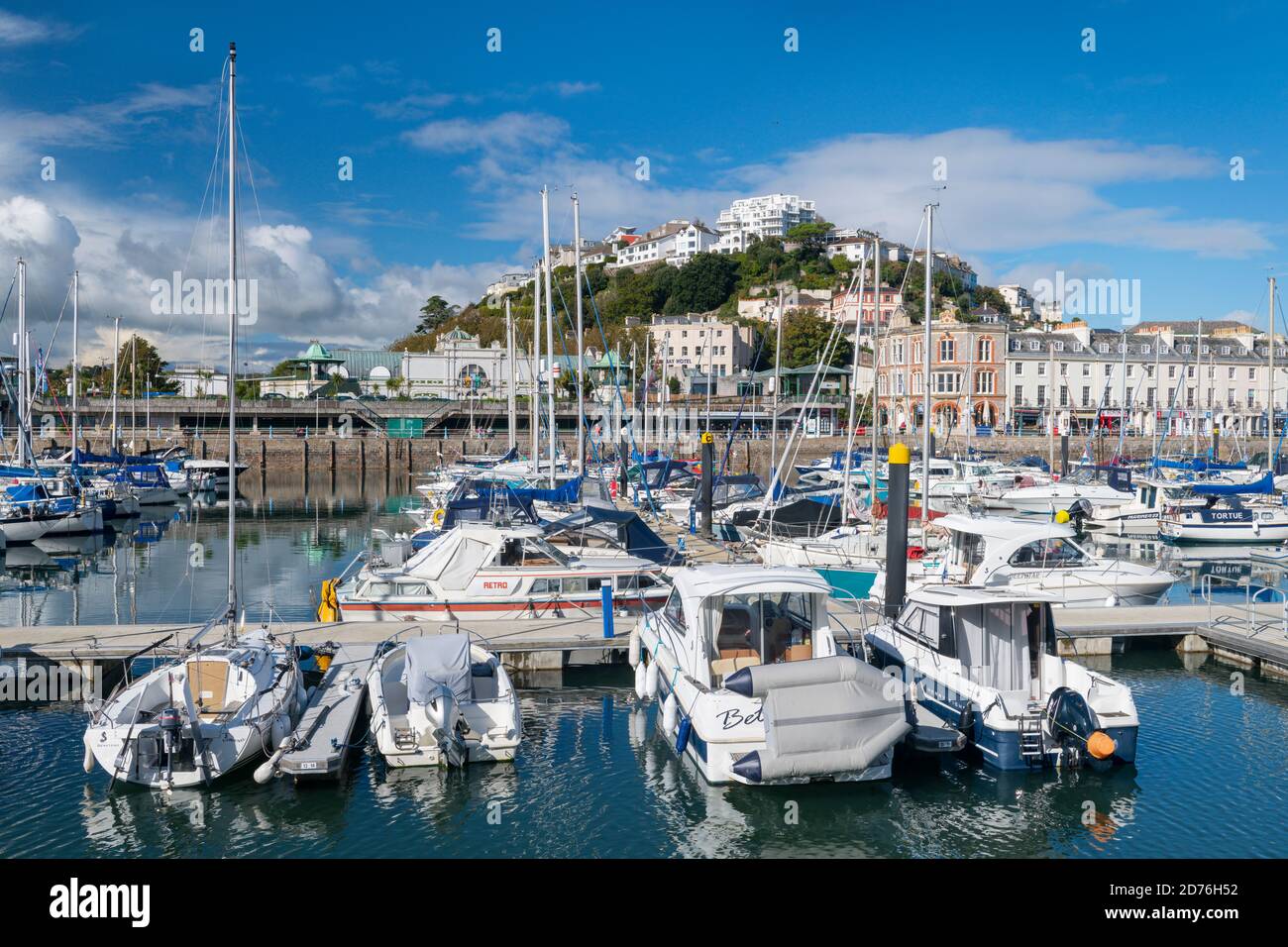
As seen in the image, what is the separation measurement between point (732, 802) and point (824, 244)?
185 m

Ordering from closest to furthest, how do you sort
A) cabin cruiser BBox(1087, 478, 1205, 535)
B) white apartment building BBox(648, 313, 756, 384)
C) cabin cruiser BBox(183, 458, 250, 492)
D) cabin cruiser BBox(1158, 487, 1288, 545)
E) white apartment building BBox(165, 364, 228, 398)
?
1. cabin cruiser BBox(1158, 487, 1288, 545)
2. cabin cruiser BBox(1087, 478, 1205, 535)
3. cabin cruiser BBox(183, 458, 250, 492)
4. white apartment building BBox(165, 364, 228, 398)
5. white apartment building BBox(648, 313, 756, 384)

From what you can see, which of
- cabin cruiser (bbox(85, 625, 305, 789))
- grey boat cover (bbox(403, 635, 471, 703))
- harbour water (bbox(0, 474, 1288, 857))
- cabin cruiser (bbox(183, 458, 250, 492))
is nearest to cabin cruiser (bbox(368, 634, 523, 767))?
grey boat cover (bbox(403, 635, 471, 703))

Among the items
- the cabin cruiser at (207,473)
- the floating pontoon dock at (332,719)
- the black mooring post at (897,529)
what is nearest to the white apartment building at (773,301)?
the cabin cruiser at (207,473)

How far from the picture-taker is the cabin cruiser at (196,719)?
557 inches

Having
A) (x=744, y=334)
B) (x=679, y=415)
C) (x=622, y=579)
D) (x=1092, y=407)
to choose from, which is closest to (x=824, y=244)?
(x=744, y=334)

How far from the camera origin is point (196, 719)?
47.2ft

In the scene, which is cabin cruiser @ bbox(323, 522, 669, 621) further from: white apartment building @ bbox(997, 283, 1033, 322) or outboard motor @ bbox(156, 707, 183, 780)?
white apartment building @ bbox(997, 283, 1033, 322)

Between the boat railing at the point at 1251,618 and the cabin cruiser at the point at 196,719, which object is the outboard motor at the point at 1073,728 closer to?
the boat railing at the point at 1251,618

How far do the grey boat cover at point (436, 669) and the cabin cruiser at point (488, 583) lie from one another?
18.8ft

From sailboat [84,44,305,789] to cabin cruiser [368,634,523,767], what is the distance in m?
1.56

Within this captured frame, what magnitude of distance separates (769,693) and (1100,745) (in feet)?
16.4

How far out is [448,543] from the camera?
22.2 meters

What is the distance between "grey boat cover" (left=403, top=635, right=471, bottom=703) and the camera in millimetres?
15180

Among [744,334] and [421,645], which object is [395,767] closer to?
[421,645]
